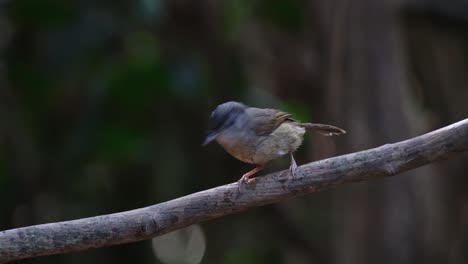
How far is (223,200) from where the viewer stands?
366 cm

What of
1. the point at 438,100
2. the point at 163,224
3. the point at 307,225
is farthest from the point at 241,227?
the point at 163,224

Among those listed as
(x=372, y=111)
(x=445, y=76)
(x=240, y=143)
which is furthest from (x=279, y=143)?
(x=445, y=76)

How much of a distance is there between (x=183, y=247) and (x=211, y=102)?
2.15 m

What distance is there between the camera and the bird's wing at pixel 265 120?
13.7 ft

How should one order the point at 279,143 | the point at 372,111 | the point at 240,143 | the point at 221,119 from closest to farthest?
the point at 221,119
the point at 240,143
the point at 279,143
the point at 372,111

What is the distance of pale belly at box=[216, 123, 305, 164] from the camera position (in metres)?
4.06

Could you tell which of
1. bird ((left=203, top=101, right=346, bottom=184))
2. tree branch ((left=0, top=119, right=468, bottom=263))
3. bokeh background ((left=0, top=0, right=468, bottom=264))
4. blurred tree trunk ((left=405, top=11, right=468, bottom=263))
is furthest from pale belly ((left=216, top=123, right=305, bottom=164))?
blurred tree trunk ((left=405, top=11, right=468, bottom=263))

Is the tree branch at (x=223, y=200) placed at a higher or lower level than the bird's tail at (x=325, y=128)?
lower

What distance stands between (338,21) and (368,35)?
0.95ft

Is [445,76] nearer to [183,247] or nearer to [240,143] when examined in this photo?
[183,247]

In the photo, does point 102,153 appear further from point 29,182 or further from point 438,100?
point 438,100

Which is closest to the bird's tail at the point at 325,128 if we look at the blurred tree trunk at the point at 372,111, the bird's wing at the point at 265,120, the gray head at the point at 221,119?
the bird's wing at the point at 265,120

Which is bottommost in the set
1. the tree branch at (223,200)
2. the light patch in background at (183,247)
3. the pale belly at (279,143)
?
the light patch in background at (183,247)

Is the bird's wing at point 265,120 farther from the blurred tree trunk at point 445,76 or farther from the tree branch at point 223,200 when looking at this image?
the blurred tree trunk at point 445,76
